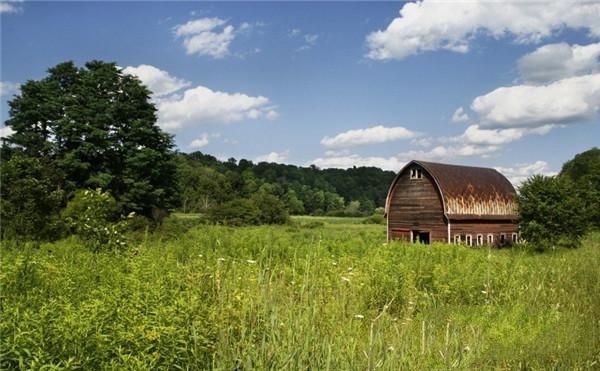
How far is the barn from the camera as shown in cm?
2847

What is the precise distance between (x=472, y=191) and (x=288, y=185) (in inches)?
2456

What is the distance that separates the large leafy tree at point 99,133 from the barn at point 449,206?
15.5m

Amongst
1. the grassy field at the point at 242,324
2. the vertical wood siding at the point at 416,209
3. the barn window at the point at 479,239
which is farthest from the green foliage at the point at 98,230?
the barn window at the point at 479,239

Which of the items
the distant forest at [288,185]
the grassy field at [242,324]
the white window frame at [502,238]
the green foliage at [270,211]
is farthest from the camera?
the distant forest at [288,185]

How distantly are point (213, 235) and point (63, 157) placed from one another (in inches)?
895

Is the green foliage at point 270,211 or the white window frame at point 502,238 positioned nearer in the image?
the white window frame at point 502,238

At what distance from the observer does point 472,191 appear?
98.8 feet

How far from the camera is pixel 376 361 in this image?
360cm

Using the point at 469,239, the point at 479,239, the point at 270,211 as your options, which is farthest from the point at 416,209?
the point at 270,211

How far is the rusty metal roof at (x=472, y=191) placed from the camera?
28578mm

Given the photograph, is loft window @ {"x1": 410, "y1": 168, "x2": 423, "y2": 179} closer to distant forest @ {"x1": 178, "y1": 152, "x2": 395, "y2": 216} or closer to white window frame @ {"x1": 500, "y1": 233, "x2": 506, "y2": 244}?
white window frame @ {"x1": 500, "y1": 233, "x2": 506, "y2": 244}

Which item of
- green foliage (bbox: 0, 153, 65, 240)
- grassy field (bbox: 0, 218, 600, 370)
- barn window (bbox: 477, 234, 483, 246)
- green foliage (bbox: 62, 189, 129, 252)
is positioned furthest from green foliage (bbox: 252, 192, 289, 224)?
grassy field (bbox: 0, 218, 600, 370)

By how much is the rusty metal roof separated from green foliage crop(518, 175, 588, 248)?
101 inches

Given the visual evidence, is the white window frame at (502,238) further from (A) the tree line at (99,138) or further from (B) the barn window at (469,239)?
(A) the tree line at (99,138)
